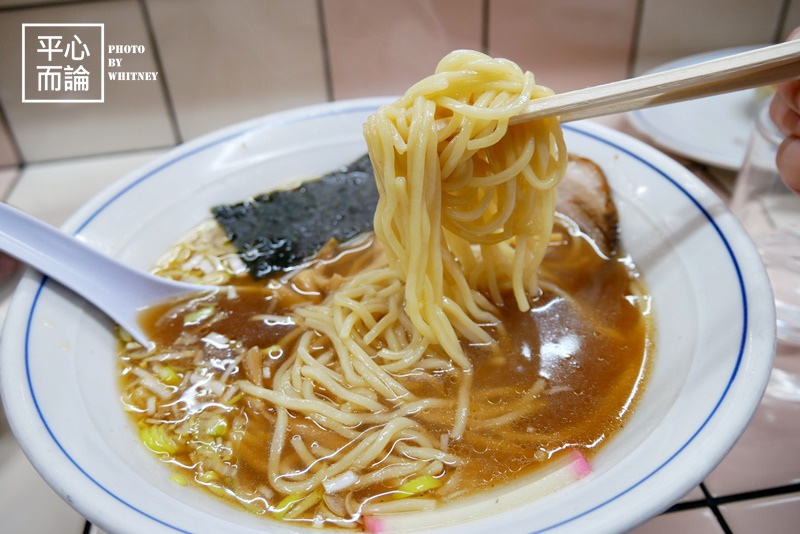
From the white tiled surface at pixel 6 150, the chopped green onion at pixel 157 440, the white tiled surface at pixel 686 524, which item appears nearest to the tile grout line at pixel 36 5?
the white tiled surface at pixel 6 150

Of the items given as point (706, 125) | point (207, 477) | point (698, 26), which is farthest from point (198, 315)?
point (698, 26)

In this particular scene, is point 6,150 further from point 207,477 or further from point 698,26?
point 698,26

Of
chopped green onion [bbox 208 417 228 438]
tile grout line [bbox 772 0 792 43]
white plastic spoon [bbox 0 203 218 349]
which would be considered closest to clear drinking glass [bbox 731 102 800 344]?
tile grout line [bbox 772 0 792 43]

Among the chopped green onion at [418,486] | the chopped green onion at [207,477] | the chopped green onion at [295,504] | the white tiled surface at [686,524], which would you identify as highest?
the chopped green onion at [207,477]

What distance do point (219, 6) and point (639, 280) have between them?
1.60 meters

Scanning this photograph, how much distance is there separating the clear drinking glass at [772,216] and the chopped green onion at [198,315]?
138cm

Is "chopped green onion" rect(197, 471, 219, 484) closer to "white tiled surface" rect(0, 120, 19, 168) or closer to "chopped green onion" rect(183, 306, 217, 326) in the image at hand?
"chopped green onion" rect(183, 306, 217, 326)

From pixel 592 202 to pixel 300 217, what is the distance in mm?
805

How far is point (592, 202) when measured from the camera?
167 centimetres

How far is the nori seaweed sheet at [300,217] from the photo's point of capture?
69.7 inches

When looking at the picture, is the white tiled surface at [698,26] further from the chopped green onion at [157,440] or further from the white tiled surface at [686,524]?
the chopped green onion at [157,440]

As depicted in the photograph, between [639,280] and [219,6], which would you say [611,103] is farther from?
[219,6]

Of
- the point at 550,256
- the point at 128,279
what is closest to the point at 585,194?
the point at 550,256
